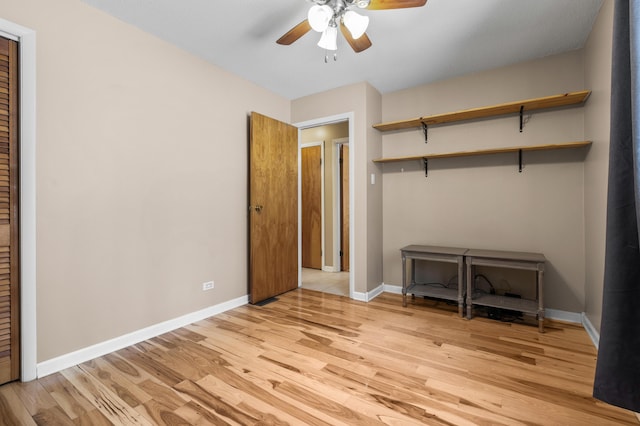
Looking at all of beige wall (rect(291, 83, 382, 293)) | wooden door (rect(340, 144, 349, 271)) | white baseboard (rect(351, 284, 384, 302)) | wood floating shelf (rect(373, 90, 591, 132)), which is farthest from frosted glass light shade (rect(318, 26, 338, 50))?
wooden door (rect(340, 144, 349, 271))

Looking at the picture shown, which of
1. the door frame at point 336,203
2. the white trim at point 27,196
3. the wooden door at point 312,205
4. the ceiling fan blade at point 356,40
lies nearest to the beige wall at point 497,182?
the door frame at point 336,203

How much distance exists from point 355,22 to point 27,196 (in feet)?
7.34

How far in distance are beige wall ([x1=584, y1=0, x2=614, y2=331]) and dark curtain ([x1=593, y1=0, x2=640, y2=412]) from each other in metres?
1.46

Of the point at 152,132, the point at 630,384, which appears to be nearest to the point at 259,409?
the point at 630,384

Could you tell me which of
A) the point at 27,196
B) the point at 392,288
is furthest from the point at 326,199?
the point at 27,196

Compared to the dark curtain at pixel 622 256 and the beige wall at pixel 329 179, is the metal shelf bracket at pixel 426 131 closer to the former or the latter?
the beige wall at pixel 329 179

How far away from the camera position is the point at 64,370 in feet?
6.36

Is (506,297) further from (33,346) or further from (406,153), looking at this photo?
(33,346)

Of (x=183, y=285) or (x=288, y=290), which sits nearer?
(x=183, y=285)

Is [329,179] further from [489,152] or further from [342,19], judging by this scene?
[342,19]

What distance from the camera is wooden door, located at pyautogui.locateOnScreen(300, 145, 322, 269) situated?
201 inches

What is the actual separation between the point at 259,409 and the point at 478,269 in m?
2.50

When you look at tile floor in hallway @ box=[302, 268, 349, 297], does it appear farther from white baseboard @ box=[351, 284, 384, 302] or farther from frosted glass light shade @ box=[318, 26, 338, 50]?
frosted glass light shade @ box=[318, 26, 338, 50]

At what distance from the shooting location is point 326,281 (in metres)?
4.29
